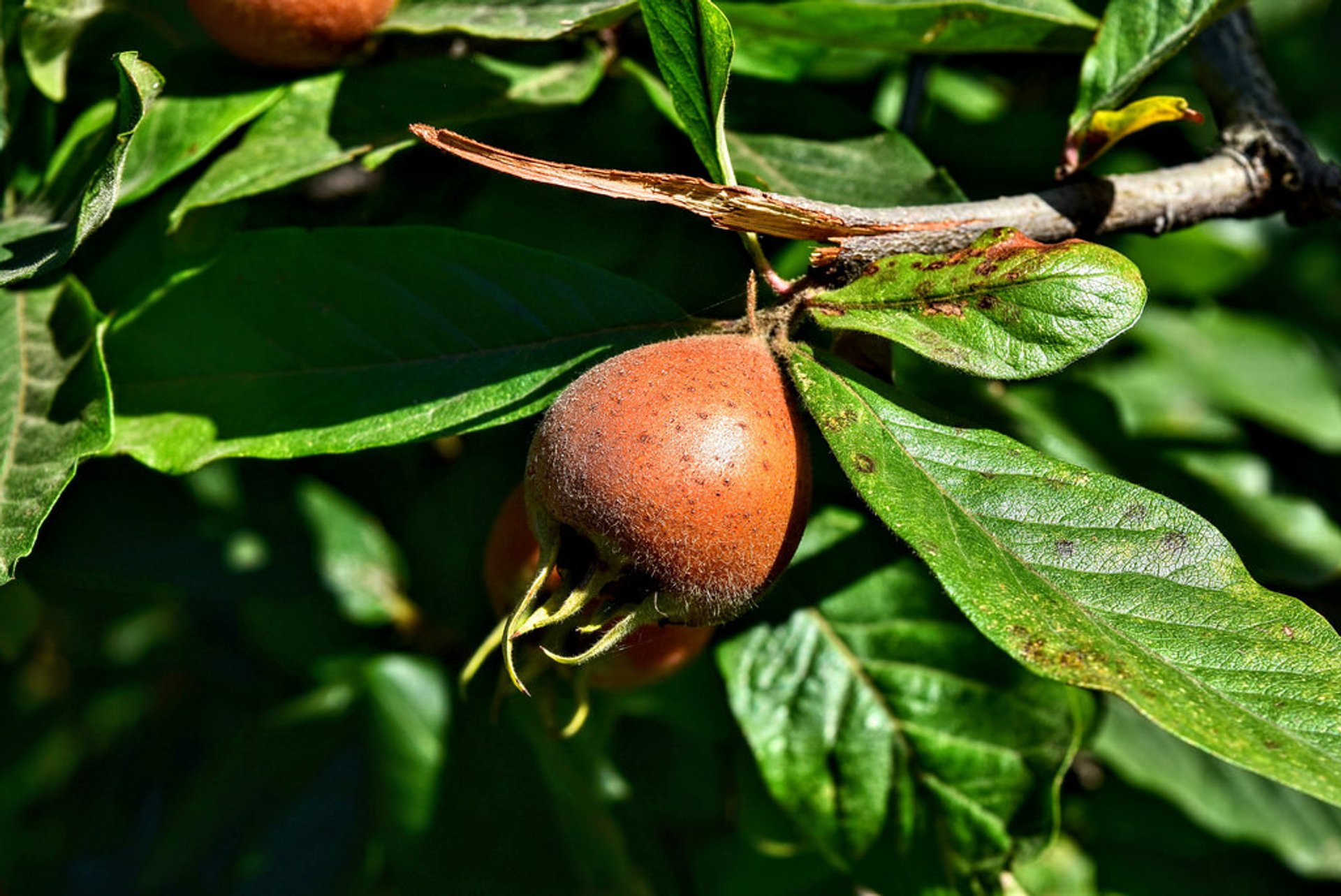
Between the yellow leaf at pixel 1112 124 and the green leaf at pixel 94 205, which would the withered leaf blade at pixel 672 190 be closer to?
the green leaf at pixel 94 205

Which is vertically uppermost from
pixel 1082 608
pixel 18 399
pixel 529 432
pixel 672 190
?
pixel 672 190

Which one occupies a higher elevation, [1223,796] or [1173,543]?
[1173,543]

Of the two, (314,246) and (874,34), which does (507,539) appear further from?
(874,34)

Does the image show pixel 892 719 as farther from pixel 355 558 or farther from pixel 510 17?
pixel 355 558

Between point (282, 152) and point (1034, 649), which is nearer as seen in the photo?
point (1034, 649)

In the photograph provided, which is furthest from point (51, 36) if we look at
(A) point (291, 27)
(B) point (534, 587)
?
(B) point (534, 587)

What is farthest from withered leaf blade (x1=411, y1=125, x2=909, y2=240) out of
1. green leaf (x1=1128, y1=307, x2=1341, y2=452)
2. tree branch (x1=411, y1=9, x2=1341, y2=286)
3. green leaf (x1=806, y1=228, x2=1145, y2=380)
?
green leaf (x1=1128, y1=307, x2=1341, y2=452)
